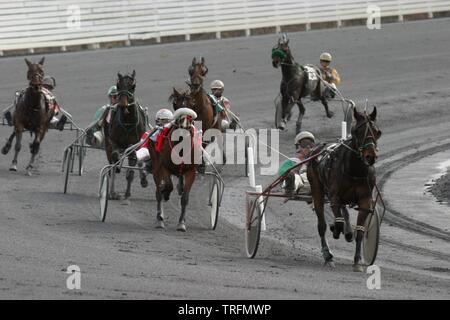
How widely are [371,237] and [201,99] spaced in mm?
7657

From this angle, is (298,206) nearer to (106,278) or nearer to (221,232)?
(221,232)

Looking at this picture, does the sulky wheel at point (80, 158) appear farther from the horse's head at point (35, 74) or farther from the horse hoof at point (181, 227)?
the horse hoof at point (181, 227)

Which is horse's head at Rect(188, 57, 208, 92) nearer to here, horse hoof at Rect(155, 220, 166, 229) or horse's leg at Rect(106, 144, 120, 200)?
horse's leg at Rect(106, 144, 120, 200)

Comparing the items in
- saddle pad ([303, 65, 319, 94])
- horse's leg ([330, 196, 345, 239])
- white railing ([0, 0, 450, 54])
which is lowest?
horse's leg ([330, 196, 345, 239])

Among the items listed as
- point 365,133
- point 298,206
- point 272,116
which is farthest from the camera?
point 272,116

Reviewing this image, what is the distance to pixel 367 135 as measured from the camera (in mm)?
12664

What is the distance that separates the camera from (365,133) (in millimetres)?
12664

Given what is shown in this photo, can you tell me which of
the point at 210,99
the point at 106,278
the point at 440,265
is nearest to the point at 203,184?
the point at 210,99

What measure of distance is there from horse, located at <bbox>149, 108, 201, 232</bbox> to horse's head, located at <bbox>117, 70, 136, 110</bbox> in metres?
1.53

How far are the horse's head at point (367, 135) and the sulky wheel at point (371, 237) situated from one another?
0.69m

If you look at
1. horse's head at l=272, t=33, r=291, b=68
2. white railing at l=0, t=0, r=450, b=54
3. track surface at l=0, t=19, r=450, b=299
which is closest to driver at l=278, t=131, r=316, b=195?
track surface at l=0, t=19, r=450, b=299

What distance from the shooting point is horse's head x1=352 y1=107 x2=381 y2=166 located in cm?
1258

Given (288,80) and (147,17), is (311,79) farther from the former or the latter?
(147,17)

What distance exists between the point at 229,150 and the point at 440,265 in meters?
9.92
